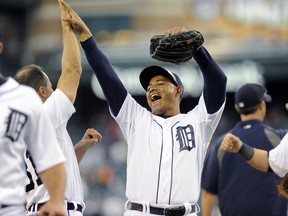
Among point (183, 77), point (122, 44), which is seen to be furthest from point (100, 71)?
point (122, 44)

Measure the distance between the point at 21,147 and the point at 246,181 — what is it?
11.6 feet

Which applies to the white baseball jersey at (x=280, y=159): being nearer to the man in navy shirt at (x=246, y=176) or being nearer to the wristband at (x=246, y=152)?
the wristband at (x=246, y=152)

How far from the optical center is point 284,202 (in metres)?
8.15

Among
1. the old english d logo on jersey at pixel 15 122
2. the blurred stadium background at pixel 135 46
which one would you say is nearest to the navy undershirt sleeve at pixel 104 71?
the old english d logo on jersey at pixel 15 122

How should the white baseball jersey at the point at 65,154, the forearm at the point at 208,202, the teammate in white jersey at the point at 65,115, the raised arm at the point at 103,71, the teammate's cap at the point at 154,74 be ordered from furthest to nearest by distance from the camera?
the forearm at the point at 208,202 < the teammate's cap at the point at 154,74 < the raised arm at the point at 103,71 < the teammate in white jersey at the point at 65,115 < the white baseball jersey at the point at 65,154

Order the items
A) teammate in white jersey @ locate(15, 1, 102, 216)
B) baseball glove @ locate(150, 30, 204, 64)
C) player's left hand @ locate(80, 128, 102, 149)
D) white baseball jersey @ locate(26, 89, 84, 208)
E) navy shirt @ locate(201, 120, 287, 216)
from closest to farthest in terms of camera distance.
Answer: white baseball jersey @ locate(26, 89, 84, 208) → teammate in white jersey @ locate(15, 1, 102, 216) → baseball glove @ locate(150, 30, 204, 64) → player's left hand @ locate(80, 128, 102, 149) → navy shirt @ locate(201, 120, 287, 216)

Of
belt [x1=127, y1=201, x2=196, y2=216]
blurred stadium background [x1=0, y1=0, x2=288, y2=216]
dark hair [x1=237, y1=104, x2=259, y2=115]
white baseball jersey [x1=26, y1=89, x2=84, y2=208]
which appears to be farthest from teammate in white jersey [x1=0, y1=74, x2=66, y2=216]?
blurred stadium background [x1=0, y1=0, x2=288, y2=216]

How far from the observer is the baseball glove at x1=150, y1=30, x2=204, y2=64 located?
22.0ft

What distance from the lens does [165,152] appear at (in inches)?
264

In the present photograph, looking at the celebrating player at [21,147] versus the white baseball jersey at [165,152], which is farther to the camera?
the white baseball jersey at [165,152]

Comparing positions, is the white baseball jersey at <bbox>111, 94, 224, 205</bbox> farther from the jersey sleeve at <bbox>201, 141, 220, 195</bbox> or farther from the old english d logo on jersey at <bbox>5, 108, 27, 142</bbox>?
the old english d logo on jersey at <bbox>5, 108, 27, 142</bbox>

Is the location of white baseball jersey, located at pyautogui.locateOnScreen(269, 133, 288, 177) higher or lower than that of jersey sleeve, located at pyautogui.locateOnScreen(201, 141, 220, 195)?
higher

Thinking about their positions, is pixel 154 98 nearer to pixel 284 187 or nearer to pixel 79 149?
pixel 79 149

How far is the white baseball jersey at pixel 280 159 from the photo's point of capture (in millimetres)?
7105
